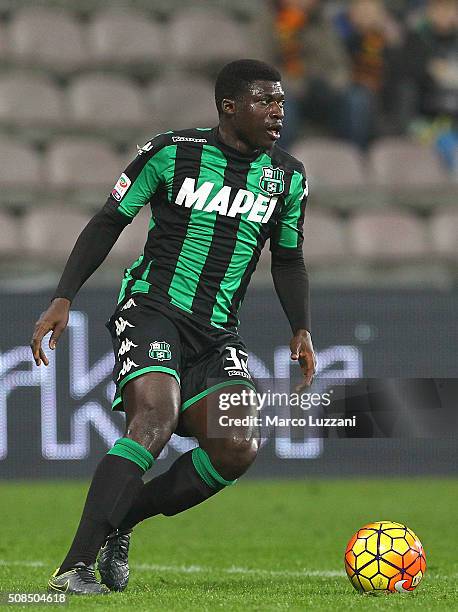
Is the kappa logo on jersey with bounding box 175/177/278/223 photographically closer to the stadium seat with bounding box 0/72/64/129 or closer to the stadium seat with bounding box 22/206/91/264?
the stadium seat with bounding box 22/206/91/264

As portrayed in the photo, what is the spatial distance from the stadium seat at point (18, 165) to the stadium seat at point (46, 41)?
137cm

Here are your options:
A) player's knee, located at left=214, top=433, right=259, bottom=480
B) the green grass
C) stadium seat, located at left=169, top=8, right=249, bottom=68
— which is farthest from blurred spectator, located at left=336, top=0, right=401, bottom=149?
player's knee, located at left=214, top=433, right=259, bottom=480

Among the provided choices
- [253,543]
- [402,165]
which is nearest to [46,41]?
[402,165]

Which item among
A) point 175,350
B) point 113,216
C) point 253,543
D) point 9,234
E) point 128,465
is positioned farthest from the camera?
point 9,234

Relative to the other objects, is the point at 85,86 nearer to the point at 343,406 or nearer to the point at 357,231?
the point at 357,231

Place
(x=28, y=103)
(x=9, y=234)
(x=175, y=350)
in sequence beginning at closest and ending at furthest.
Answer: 1. (x=175, y=350)
2. (x=9, y=234)
3. (x=28, y=103)

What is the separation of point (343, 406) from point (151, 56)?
9367 millimetres

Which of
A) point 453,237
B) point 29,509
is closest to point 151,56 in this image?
point 453,237

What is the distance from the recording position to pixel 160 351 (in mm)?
4848

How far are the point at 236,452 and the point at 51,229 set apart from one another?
7037 mm

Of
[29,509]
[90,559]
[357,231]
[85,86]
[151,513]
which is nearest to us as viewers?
[90,559]

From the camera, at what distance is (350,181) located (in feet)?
42.0

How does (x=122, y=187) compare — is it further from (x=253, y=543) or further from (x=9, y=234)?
(x=9, y=234)

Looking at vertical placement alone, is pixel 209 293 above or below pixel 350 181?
below
